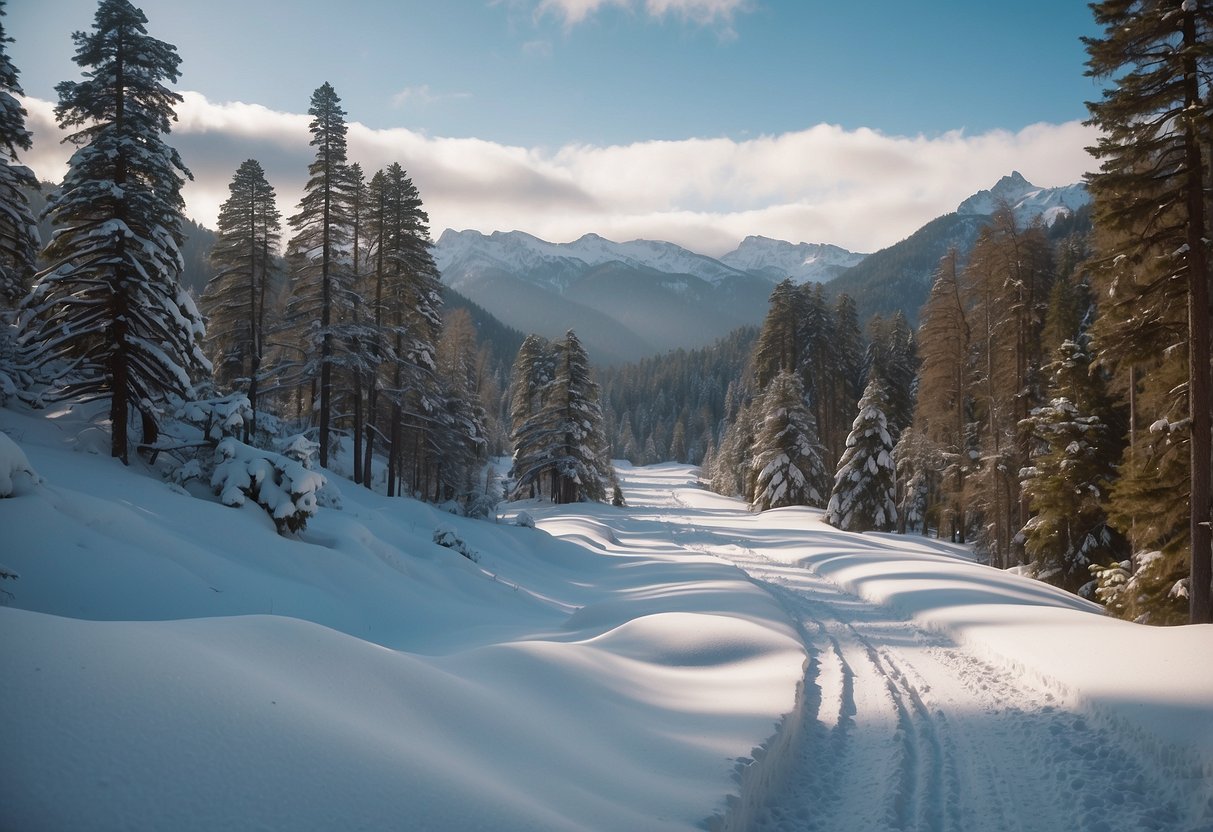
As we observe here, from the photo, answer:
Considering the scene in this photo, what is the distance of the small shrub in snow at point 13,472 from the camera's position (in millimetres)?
7961

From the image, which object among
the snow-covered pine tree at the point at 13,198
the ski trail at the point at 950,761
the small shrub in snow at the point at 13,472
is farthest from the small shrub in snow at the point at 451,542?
the snow-covered pine tree at the point at 13,198

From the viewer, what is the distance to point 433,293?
30.0m

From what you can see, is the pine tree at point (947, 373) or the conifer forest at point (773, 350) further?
the pine tree at point (947, 373)

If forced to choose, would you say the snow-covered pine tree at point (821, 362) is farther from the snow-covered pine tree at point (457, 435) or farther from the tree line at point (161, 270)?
the tree line at point (161, 270)

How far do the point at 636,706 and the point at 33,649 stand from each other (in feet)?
17.9

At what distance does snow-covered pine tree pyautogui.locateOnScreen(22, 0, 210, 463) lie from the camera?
13.3 meters

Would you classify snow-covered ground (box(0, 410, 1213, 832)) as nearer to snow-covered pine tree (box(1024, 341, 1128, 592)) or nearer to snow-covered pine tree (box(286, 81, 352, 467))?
snow-covered pine tree (box(1024, 341, 1128, 592))

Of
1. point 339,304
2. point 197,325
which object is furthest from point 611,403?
point 197,325

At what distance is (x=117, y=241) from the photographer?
1324 cm

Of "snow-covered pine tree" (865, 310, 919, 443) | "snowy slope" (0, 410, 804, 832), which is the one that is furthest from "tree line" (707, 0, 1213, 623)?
"snowy slope" (0, 410, 804, 832)

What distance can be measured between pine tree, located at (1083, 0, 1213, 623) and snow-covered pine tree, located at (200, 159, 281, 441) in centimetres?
2949

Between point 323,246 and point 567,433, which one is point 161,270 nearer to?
point 323,246

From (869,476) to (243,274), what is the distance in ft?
109

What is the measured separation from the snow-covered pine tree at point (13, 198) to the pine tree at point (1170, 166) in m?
22.0
